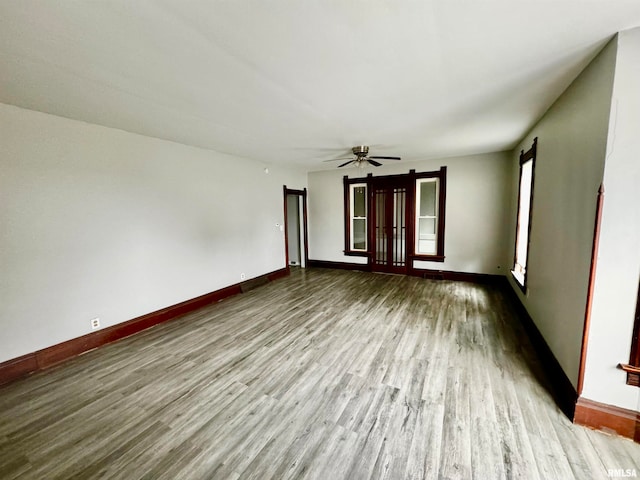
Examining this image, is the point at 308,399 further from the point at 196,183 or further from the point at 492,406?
the point at 196,183

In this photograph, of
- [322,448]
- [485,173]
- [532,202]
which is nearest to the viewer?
[322,448]

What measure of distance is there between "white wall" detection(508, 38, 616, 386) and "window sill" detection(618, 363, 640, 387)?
0.23m

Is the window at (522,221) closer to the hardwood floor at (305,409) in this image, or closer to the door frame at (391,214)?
the hardwood floor at (305,409)

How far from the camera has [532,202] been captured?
332 cm

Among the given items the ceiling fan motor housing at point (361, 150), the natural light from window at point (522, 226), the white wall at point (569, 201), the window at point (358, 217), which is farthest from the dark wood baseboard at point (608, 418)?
the window at point (358, 217)

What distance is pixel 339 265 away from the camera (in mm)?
6984

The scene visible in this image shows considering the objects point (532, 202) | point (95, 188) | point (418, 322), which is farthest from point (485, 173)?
point (95, 188)

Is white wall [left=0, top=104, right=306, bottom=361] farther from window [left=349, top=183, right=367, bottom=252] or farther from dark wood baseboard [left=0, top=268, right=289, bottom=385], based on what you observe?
window [left=349, top=183, right=367, bottom=252]

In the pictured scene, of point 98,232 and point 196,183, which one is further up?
point 196,183

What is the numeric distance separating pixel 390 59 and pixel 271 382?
2815mm

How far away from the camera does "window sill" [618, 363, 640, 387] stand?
5.52 feet

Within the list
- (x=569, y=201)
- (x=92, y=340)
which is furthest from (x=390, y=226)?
(x=92, y=340)

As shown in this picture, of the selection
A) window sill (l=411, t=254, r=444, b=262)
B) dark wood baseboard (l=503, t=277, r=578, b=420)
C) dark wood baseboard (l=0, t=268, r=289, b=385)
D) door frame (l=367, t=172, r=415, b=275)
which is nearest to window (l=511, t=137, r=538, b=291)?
dark wood baseboard (l=503, t=277, r=578, b=420)

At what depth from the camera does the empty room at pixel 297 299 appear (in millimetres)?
1572
